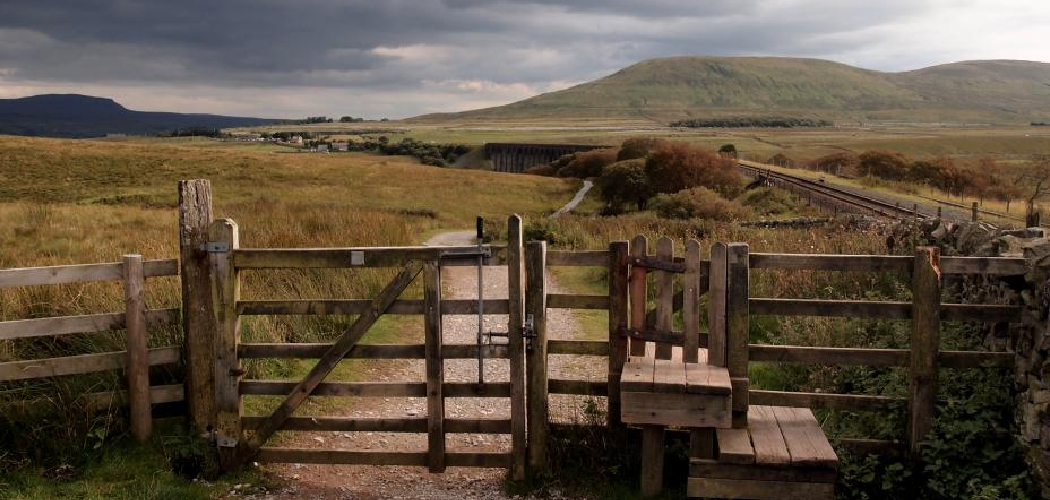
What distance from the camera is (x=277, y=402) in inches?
348

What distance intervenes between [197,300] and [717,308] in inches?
174

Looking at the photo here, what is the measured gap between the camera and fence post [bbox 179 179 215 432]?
7.07 m

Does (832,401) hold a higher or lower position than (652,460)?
higher

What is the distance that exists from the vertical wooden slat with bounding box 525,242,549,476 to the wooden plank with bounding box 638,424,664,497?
0.91 metres

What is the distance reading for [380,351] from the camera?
7.00 m

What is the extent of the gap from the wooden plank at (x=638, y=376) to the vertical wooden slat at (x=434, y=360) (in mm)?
1590

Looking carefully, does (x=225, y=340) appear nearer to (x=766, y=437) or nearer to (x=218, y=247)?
(x=218, y=247)

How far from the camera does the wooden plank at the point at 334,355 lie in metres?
6.78

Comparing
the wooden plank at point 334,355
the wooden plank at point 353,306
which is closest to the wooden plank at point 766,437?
the wooden plank at point 353,306

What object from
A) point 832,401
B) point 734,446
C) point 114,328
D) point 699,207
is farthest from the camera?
point 699,207

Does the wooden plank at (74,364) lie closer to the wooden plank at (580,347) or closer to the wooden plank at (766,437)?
the wooden plank at (580,347)

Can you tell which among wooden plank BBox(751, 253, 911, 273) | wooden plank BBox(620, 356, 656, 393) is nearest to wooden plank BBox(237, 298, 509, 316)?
wooden plank BBox(620, 356, 656, 393)

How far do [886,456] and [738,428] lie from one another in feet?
4.45

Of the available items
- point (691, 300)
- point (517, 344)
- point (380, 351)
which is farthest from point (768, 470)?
point (380, 351)
